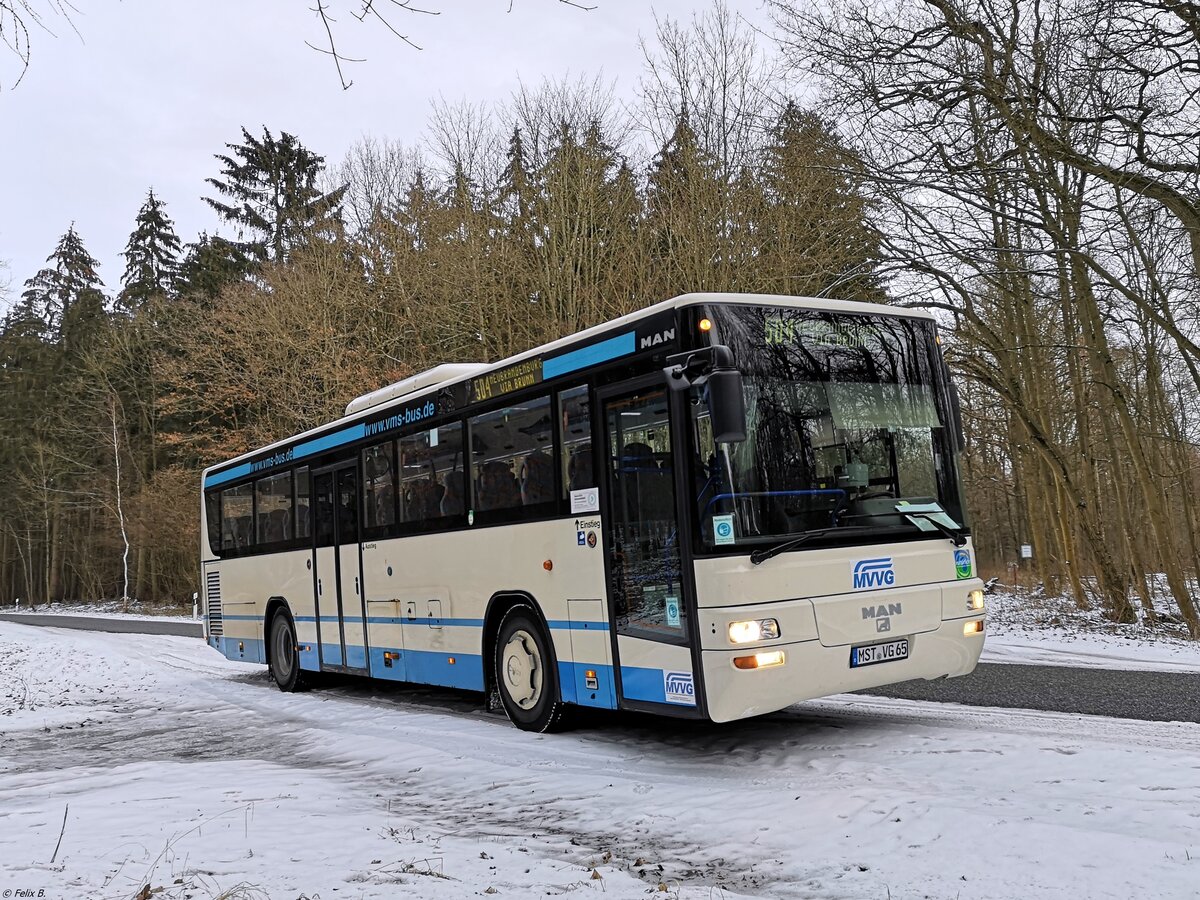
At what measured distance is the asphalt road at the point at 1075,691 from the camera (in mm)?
8741

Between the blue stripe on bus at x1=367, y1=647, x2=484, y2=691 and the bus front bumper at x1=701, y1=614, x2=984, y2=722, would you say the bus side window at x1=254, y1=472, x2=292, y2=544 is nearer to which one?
the blue stripe on bus at x1=367, y1=647, x2=484, y2=691

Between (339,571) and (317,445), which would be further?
(317,445)

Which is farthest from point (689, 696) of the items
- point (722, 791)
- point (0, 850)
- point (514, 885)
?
point (0, 850)

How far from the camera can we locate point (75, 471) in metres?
51.2

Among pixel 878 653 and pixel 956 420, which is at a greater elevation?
pixel 956 420

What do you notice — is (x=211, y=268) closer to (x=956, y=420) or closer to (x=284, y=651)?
(x=284, y=651)

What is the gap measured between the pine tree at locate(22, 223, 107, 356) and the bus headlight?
174ft

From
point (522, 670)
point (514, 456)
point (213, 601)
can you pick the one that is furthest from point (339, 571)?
point (213, 601)

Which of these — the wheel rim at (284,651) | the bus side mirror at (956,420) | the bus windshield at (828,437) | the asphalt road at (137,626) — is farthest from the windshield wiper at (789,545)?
the asphalt road at (137,626)

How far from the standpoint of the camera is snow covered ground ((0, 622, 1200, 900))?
16.2 feet

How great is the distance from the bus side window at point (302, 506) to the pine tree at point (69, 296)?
4460 cm

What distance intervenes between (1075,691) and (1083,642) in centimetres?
635

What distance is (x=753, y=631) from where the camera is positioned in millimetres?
7016

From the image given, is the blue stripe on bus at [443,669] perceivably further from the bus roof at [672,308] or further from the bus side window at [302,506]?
the bus roof at [672,308]
